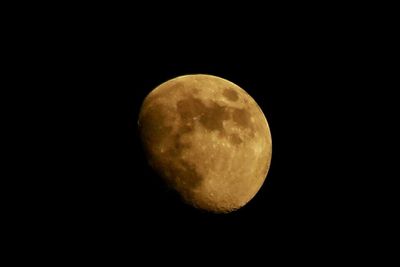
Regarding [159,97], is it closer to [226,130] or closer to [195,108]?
[195,108]

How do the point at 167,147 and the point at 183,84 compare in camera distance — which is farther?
the point at 183,84

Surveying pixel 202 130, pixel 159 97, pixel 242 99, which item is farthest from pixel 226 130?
pixel 159 97

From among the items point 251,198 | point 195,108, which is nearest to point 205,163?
point 195,108

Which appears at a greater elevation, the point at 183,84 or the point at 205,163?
the point at 183,84

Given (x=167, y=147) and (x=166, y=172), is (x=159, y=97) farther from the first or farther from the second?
(x=166, y=172)

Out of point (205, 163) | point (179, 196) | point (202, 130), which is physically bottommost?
point (179, 196)

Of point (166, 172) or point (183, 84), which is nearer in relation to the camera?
point (166, 172)
